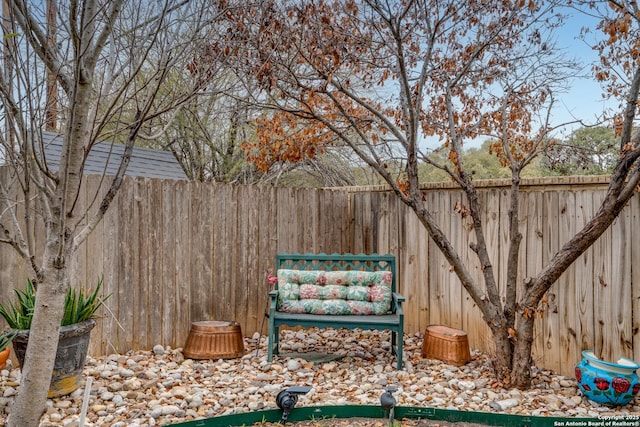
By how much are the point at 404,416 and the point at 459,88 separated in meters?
3.06

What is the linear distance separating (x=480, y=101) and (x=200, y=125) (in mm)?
4759

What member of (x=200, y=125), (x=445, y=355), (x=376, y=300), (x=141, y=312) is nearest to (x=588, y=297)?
(x=445, y=355)

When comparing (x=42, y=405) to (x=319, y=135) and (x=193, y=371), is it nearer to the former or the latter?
(x=193, y=371)

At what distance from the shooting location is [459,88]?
4527 millimetres

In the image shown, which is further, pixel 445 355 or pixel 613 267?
pixel 445 355

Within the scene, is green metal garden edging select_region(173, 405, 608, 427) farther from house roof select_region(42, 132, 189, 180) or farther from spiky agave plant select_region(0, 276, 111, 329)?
house roof select_region(42, 132, 189, 180)

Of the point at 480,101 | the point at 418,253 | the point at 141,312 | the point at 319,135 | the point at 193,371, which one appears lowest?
the point at 193,371

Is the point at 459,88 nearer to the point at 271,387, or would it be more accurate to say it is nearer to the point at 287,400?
the point at 271,387

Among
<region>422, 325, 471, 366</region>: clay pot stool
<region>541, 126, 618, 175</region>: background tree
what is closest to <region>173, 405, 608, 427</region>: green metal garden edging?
<region>422, 325, 471, 366</region>: clay pot stool

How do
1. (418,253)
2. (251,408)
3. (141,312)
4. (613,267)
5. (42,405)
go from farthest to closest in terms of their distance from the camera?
1. (418,253)
2. (141,312)
3. (613,267)
4. (251,408)
5. (42,405)

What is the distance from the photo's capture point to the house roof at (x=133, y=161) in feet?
20.7

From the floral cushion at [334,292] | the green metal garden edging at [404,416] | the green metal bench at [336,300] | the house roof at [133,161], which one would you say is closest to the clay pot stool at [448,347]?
the green metal bench at [336,300]

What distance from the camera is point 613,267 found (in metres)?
3.43

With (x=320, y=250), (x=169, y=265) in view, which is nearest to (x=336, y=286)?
(x=320, y=250)
